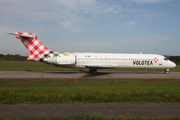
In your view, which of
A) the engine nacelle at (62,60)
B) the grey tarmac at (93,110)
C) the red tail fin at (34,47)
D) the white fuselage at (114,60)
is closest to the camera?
the grey tarmac at (93,110)

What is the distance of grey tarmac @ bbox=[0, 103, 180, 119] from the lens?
5.99 metres

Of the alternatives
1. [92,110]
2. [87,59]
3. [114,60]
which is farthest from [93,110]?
[114,60]

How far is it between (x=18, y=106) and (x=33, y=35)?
1826 centimetres

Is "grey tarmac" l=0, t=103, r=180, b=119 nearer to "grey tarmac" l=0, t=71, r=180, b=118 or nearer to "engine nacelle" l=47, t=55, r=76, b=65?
"grey tarmac" l=0, t=71, r=180, b=118

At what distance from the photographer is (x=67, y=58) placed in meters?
23.3

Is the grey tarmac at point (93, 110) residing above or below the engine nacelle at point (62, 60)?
below

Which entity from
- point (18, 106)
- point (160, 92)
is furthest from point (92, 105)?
point (160, 92)

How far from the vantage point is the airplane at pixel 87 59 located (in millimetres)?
23094

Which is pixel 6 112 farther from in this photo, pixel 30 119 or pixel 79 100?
pixel 79 100

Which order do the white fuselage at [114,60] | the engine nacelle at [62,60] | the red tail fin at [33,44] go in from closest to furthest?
the engine nacelle at [62,60] → the red tail fin at [33,44] → the white fuselage at [114,60]

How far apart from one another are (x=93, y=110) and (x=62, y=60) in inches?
677

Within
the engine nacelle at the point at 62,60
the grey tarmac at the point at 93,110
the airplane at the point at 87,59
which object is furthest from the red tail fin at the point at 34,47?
the grey tarmac at the point at 93,110

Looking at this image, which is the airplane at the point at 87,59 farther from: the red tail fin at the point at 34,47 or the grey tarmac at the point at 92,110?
the grey tarmac at the point at 92,110

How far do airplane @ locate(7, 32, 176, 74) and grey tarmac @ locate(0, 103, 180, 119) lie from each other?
51.3 ft
